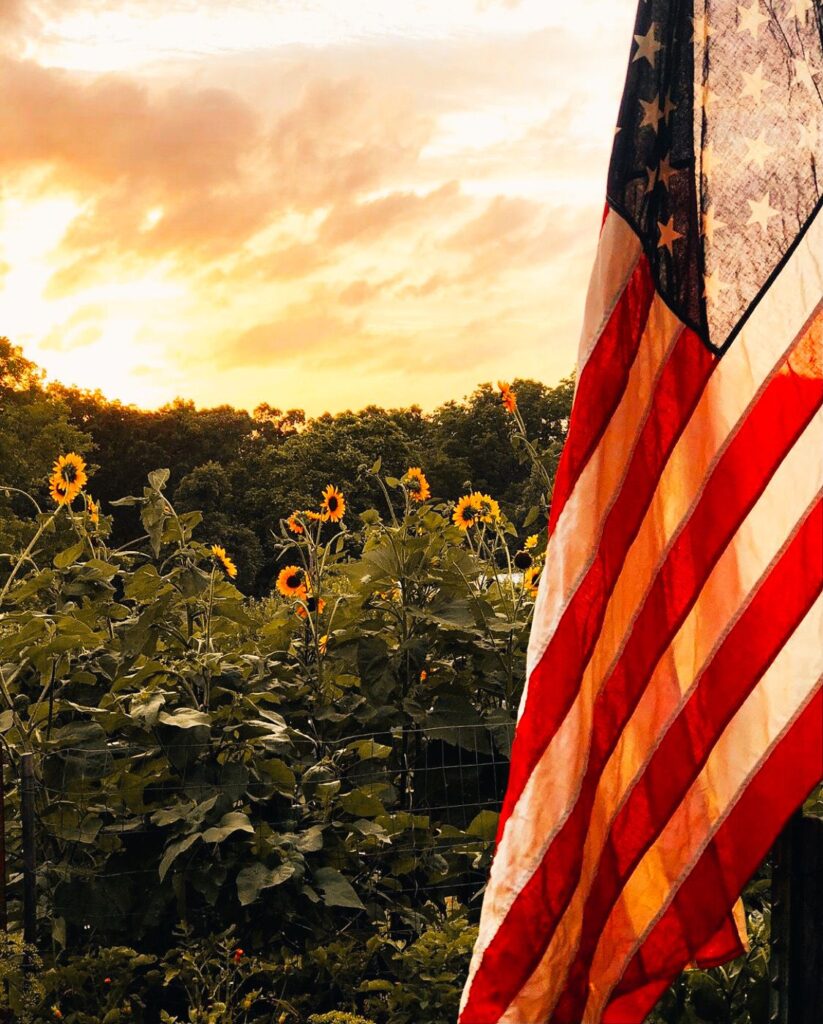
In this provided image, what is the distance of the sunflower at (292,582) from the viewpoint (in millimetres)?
4195

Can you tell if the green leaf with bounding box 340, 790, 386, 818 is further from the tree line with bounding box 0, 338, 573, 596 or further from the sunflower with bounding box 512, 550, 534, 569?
the tree line with bounding box 0, 338, 573, 596

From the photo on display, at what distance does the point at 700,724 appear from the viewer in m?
2.13

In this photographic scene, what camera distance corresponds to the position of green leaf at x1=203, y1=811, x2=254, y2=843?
11.0 ft

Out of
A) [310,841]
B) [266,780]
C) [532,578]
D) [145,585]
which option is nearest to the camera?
[310,841]

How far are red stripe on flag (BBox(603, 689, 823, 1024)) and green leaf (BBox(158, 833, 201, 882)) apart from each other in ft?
5.10

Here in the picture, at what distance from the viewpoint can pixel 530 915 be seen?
2.17 m

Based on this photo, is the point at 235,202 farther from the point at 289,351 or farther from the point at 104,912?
the point at 104,912

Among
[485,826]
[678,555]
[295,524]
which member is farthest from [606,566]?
[295,524]

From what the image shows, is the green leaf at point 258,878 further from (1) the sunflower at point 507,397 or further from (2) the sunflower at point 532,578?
(1) the sunflower at point 507,397

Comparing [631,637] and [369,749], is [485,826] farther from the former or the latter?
[631,637]

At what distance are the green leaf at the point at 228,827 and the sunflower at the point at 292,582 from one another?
939 millimetres

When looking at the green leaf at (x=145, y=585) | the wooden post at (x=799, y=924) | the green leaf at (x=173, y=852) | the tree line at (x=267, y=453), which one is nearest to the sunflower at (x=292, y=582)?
the green leaf at (x=145, y=585)

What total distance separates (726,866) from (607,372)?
94 centimetres

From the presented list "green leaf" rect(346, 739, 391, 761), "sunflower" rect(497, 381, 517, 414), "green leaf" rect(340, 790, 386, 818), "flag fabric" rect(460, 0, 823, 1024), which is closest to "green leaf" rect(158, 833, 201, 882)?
"green leaf" rect(340, 790, 386, 818)
